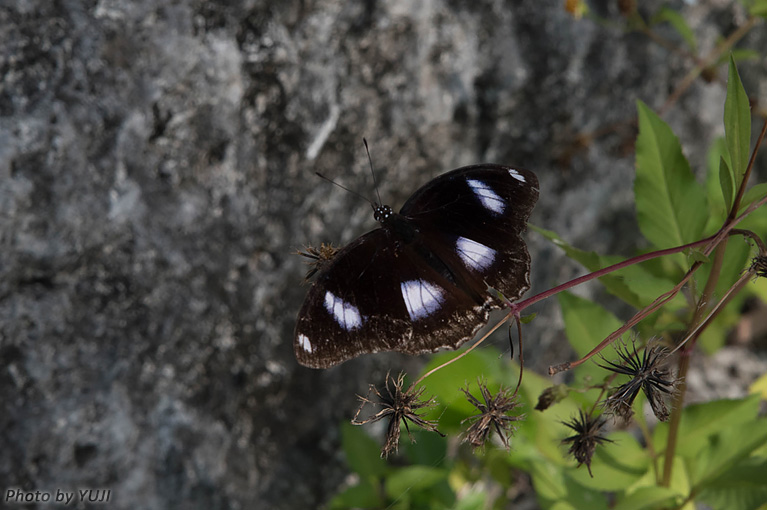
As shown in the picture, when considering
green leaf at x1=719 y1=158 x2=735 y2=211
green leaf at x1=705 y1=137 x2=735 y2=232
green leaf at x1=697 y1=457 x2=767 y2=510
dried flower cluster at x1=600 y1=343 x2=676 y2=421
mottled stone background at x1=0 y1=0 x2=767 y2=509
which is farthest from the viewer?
mottled stone background at x1=0 y1=0 x2=767 y2=509

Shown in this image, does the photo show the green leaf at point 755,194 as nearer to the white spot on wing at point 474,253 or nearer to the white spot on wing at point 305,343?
the white spot on wing at point 474,253

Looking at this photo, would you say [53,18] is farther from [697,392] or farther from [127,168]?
[697,392]

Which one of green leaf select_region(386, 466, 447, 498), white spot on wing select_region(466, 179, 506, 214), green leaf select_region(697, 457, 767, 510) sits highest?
white spot on wing select_region(466, 179, 506, 214)

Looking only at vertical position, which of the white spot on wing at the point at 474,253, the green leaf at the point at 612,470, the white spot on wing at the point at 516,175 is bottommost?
the green leaf at the point at 612,470

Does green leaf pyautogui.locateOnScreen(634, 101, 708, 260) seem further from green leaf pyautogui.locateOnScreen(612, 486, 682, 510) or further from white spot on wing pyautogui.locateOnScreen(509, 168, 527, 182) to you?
green leaf pyautogui.locateOnScreen(612, 486, 682, 510)

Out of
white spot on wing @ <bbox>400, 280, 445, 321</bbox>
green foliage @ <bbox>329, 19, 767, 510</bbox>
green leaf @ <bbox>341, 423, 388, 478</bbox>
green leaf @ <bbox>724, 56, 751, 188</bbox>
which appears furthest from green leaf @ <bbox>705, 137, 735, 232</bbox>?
green leaf @ <bbox>341, 423, 388, 478</bbox>

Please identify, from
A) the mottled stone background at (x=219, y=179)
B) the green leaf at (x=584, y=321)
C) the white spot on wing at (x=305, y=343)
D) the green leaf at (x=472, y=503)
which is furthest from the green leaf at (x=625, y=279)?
the green leaf at (x=472, y=503)

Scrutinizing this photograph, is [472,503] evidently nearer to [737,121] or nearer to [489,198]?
[489,198]
